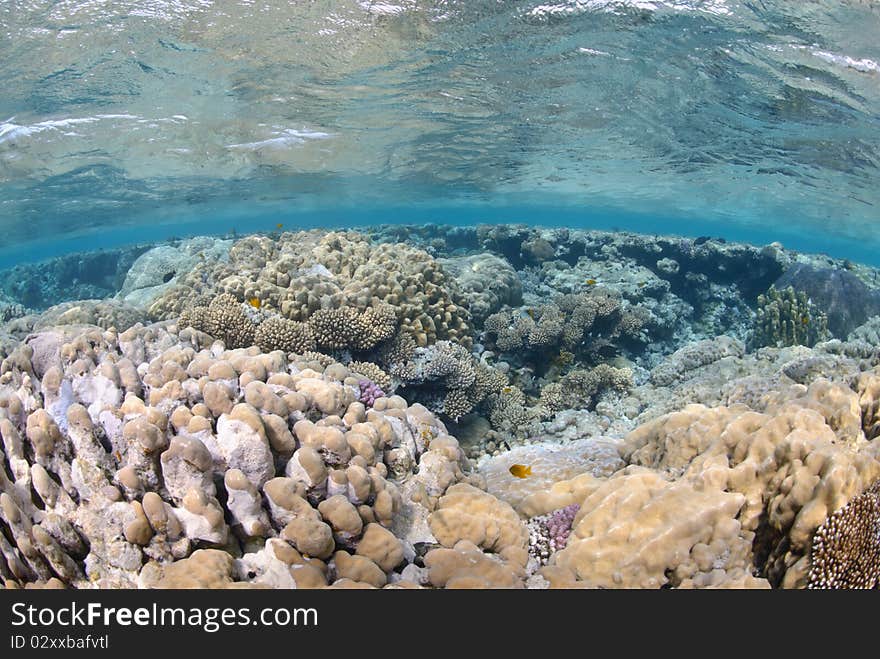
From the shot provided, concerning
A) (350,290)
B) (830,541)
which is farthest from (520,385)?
(830,541)

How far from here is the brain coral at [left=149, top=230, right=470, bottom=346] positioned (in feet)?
24.0

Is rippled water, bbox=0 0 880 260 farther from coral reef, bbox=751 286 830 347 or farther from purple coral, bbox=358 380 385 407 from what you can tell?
purple coral, bbox=358 380 385 407

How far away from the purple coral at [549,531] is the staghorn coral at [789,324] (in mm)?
10804

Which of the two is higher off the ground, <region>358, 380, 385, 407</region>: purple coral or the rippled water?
the rippled water

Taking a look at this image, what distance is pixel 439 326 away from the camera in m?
8.63

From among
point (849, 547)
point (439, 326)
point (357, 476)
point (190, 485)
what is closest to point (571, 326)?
point (439, 326)

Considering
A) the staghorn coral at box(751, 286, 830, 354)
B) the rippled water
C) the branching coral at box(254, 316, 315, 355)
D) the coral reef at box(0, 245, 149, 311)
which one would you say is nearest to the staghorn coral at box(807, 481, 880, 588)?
the branching coral at box(254, 316, 315, 355)

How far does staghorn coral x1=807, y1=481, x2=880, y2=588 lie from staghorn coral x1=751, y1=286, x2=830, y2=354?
34.8ft

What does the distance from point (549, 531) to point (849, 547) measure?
1.84 m

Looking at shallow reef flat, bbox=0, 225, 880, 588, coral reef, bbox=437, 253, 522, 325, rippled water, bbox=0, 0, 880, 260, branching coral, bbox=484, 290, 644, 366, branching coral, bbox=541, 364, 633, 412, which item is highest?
rippled water, bbox=0, 0, 880, 260

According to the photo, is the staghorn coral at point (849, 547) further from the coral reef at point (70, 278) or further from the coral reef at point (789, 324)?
the coral reef at point (70, 278)

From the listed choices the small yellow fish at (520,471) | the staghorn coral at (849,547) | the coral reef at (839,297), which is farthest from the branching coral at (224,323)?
the coral reef at (839,297)
